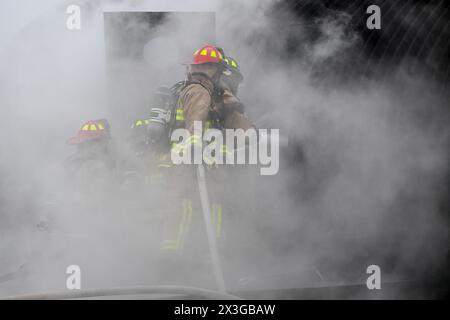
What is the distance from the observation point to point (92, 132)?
2.57 meters

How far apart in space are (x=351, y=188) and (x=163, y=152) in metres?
1.08

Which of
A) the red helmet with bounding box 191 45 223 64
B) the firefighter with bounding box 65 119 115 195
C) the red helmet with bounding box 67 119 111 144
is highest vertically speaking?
the red helmet with bounding box 191 45 223 64

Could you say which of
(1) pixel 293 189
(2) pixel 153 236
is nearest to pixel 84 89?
(2) pixel 153 236

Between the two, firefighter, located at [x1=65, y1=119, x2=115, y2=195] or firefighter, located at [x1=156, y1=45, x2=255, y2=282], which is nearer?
firefighter, located at [x1=156, y1=45, x2=255, y2=282]

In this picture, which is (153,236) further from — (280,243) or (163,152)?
(280,243)

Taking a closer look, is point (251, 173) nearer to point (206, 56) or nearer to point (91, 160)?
point (206, 56)

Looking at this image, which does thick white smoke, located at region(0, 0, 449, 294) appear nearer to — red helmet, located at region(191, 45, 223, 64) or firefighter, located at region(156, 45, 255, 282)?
firefighter, located at region(156, 45, 255, 282)

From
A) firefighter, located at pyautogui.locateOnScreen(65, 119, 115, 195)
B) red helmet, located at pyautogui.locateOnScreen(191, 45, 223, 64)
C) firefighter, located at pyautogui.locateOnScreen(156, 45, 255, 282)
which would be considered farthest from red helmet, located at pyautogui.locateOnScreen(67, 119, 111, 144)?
red helmet, located at pyautogui.locateOnScreen(191, 45, 223, 64)

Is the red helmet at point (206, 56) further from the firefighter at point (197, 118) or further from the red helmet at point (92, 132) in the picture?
the red helmet at point (92, 132)

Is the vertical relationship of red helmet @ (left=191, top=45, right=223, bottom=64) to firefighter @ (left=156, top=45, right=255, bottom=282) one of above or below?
above

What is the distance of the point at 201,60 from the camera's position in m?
2.49

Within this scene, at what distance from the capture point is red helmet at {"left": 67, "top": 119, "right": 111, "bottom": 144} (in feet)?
8.42

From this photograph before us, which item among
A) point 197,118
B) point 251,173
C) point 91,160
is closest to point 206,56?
point 197,118

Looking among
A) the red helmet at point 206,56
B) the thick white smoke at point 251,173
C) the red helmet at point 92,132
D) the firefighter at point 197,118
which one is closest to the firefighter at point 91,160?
the red helmet at point 92,132
